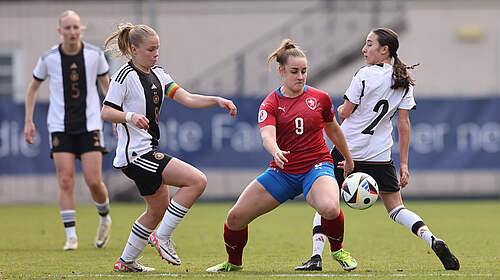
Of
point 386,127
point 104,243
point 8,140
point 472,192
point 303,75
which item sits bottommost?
point 472,192

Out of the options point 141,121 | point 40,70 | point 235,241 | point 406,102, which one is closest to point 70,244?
point 40,70

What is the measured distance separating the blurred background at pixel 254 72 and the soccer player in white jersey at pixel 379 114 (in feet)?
31.0

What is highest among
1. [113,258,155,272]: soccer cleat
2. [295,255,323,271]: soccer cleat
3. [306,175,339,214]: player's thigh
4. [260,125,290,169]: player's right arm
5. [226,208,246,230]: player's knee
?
[260,125,290,169]: player's right arm

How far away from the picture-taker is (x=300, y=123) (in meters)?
6.49

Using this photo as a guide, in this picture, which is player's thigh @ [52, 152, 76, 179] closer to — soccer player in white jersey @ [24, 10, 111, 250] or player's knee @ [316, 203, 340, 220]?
soccer player in white jersey @ [24, 10, 111, 250]

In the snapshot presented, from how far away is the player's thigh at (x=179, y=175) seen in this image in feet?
21.2

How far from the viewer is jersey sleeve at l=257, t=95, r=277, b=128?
6387mm

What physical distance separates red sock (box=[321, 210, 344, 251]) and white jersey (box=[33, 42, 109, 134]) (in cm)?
344

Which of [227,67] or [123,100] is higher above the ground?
[123,100]

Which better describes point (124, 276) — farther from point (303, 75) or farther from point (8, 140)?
point (8, 140)

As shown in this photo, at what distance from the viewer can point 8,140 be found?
1634cm

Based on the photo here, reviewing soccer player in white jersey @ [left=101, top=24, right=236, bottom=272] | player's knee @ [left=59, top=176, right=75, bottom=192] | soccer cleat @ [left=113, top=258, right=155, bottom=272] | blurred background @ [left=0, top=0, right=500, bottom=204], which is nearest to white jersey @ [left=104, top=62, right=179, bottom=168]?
soccer player in white jersey @ [left=101, top=24, right=236, bottom=272]

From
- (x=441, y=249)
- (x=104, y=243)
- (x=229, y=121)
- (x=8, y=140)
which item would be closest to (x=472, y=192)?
(x=229, y=121)

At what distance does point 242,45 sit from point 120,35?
13.9 meters
